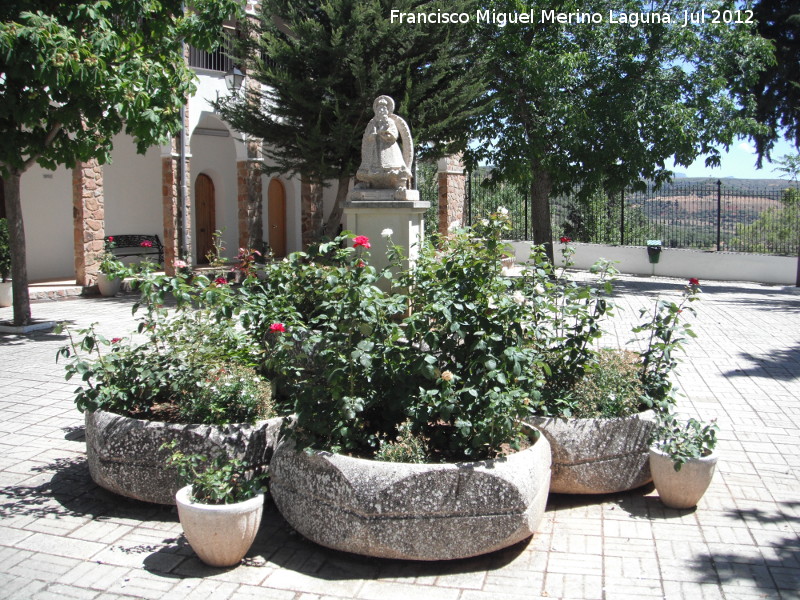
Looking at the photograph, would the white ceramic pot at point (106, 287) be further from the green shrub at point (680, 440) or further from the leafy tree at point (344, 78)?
the green shrub at point (680, 440)

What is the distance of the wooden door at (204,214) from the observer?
19.2 meters

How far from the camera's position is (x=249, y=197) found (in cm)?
1783

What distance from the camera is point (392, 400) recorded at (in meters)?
4.10

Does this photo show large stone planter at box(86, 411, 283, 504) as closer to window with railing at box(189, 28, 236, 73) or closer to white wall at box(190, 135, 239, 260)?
window with railing at box(189, 28, 236, 73)

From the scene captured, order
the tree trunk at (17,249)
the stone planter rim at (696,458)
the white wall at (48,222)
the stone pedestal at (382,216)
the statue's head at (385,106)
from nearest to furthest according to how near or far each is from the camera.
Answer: the stone planter rim at (696,458) < the stone pedestal at (382,216) < the statue's head at (385,106) < the tree trunk at (17,249) < the white wall at (48,222)

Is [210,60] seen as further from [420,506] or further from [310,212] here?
[420,506]

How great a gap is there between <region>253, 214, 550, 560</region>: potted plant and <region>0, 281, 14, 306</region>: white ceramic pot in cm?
1053

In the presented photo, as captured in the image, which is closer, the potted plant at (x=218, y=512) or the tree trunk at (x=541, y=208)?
the potted plant at (x=218, y=512)

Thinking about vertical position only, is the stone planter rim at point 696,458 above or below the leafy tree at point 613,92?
below

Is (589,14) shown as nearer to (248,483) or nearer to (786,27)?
(786,27)

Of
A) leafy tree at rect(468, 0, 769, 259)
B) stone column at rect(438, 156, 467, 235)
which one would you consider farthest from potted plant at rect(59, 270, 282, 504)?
stone column at rect(438, 156, 467, 235)

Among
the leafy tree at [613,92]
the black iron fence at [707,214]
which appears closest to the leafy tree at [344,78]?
the leafy tree at [613,92]

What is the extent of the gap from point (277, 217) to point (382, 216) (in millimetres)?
14259

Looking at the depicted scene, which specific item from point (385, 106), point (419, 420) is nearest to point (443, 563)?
point (419, 420)
